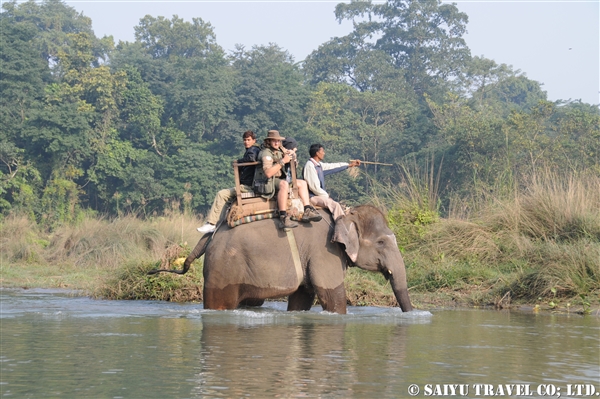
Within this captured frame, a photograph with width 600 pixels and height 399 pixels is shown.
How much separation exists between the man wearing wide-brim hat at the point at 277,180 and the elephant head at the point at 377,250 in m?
0.48

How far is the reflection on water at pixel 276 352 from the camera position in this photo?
6.54m

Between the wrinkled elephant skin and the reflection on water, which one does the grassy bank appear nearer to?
the reflection on water

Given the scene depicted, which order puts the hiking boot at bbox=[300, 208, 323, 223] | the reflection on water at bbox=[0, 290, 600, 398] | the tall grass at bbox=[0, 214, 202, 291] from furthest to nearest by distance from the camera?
1. the tall grass at bbox=[0, 214, 202, 291]
2. the hiking boot at bbox=[300, 208, 323, 223]
3. the reflection on water at bbox=[0, 290, 600, 398]

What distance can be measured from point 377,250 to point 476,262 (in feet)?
12.3

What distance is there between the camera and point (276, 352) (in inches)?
309

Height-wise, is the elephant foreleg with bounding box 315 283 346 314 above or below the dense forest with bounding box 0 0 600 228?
below

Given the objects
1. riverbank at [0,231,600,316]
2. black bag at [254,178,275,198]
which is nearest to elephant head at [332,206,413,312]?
black bag at [254,178,275,198]

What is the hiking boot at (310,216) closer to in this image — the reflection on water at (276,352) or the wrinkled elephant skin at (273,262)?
the wrinkled elephant skin at (273,262)

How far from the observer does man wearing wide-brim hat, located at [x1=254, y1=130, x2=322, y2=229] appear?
1021 centimetres

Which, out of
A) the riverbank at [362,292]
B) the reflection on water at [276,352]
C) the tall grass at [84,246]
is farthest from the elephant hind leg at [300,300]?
the tall grass at [84,246]

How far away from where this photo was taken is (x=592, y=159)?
92.8 ft

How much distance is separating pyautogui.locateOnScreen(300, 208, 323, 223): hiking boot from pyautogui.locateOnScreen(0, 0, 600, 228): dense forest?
16.6 m

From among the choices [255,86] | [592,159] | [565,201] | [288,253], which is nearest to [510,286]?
[565,201]

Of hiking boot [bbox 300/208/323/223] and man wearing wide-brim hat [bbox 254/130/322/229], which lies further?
hiking boot [bbox 300/208/323/223]
